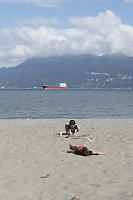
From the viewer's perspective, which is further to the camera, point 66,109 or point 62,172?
point 66,109

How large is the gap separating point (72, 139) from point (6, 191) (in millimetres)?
8529

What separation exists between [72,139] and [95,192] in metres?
8.52

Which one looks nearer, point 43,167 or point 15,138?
point 43,167

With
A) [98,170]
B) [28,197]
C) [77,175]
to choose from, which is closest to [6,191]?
[28,197]

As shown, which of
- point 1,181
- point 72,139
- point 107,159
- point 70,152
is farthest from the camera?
point 72,139

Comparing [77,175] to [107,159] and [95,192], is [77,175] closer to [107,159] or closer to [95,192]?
[95,192]

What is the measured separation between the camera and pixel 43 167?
988 cm

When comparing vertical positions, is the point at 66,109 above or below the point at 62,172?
above

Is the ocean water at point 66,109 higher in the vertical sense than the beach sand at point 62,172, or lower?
higher

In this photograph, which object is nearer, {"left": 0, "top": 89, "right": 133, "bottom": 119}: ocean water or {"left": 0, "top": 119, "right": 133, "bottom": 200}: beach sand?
{"left": 0, "top": 119, "right": 133, "bottom": 200}: beach sand

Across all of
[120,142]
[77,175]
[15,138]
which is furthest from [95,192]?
[15,138]

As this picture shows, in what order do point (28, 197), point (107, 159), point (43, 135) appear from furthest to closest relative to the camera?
point (43, 135) → point (107, 159) → point (28, 197)

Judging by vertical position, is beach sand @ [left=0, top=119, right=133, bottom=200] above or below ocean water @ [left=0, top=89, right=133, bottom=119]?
below

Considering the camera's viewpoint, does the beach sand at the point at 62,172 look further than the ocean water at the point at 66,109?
No
